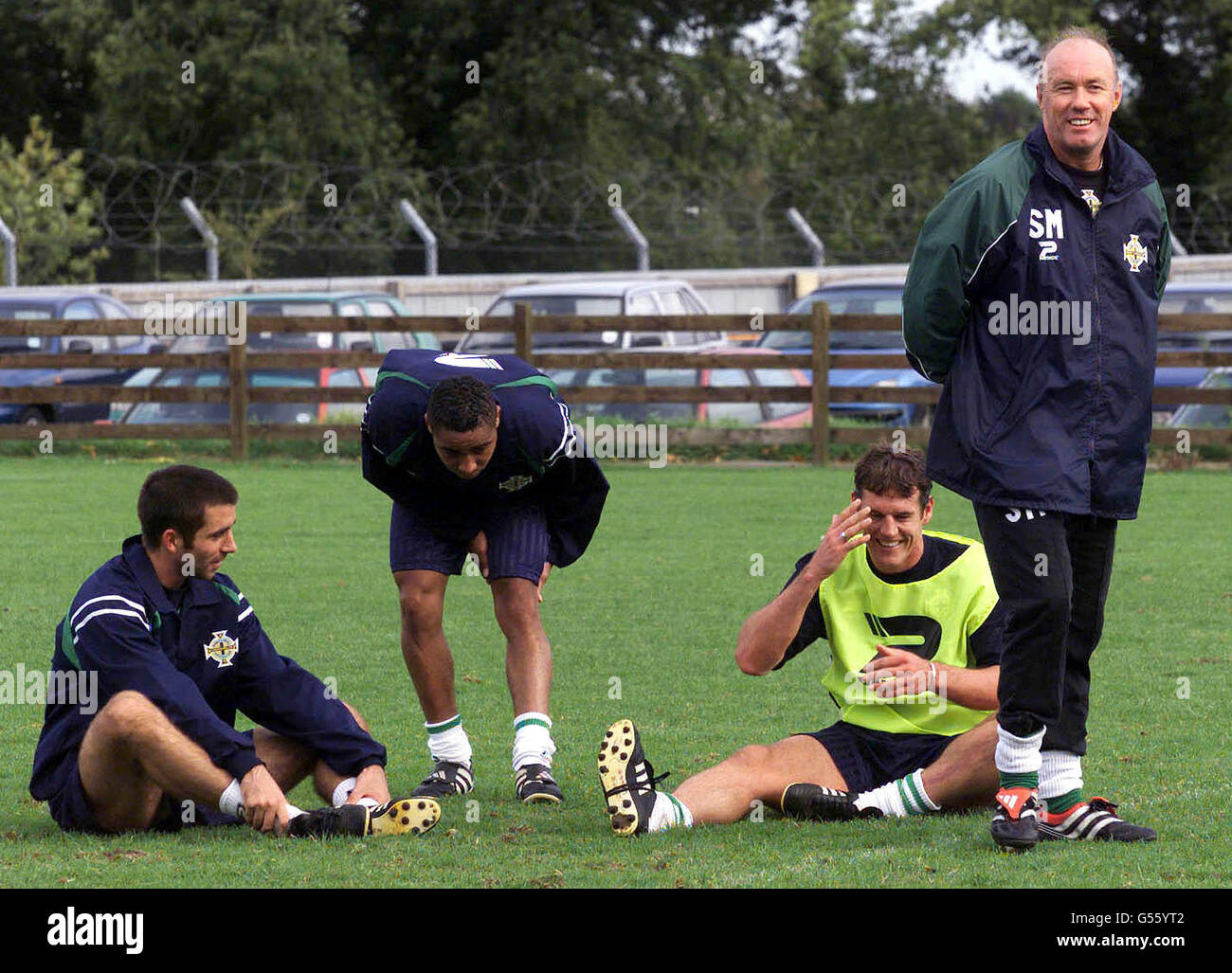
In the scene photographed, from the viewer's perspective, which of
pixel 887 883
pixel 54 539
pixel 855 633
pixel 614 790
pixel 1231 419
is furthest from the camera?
pixel 1231 419

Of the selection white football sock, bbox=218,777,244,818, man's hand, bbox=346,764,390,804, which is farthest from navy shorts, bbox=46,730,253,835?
man's hand, bbox=346,764,390,804

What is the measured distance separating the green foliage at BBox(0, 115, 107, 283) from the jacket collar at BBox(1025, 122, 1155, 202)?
24827 mm

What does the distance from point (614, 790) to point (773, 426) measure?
13.3 meters

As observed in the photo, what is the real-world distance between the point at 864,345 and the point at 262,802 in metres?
14.7

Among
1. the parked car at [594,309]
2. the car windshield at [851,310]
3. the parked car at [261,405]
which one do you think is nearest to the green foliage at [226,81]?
the parked car at [594,309]

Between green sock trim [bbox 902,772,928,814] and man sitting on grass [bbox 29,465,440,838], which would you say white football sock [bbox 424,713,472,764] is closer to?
man sitting on grass [bbox 29,465,440,838]

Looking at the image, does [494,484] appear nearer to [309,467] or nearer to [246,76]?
[309,467]

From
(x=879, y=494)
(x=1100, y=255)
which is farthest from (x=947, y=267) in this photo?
(x=879, y=494)

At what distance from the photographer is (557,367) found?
1823 centimetres

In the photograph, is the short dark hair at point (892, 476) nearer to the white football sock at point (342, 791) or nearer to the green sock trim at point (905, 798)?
the green sock trim at point (905, 798)

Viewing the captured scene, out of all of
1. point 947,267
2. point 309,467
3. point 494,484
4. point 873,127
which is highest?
point 873,127

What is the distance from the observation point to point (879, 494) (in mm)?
5707

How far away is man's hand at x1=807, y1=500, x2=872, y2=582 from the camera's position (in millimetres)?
5477

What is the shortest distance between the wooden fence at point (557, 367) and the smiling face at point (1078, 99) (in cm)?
1234
